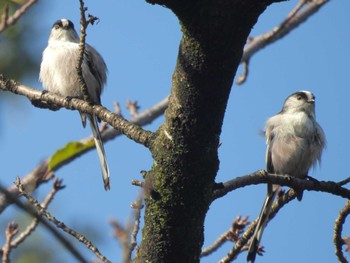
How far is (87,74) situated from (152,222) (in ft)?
13.8

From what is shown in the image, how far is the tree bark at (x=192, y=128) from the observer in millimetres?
1618

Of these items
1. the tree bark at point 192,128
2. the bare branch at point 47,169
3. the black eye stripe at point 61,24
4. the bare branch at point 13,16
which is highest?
the black eye stripe at point 61,24

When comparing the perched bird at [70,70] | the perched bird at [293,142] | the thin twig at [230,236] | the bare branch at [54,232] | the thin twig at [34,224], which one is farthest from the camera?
the perched bird at [70,70]

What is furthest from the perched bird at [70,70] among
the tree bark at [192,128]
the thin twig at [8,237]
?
the tree bark at [192,128]

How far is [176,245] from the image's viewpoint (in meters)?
1.81

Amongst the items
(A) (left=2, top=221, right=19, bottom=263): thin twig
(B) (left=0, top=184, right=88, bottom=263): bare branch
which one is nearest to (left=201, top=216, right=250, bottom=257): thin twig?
(A) (left=2, top=221, right=19, bottom=263): thin twig

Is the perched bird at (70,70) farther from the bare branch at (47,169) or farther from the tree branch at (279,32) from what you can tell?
the tree branch at (279,32)

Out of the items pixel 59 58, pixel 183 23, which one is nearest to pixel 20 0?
pixel 183 23

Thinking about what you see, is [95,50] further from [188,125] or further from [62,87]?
[188,125]

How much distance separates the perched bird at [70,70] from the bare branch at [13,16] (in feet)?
8.00

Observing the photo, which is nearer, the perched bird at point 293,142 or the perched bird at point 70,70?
the perched bird at point 293,142

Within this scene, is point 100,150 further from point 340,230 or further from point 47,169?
point 340,230

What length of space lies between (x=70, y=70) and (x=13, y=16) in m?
2.93

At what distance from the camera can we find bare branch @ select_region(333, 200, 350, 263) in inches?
105
